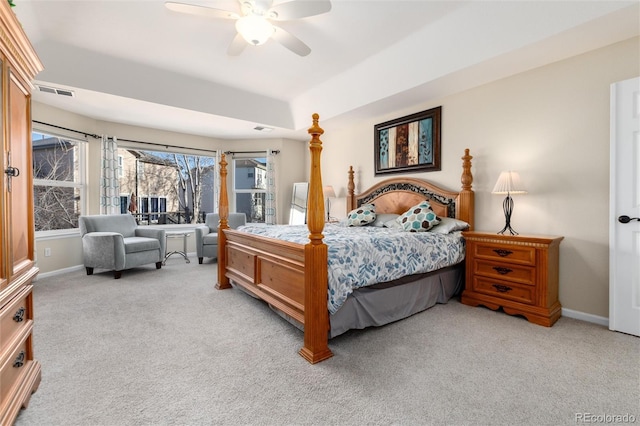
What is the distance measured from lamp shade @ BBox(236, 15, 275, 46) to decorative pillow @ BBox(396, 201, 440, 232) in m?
2.36

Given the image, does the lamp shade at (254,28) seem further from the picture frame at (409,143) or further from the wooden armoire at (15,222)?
the picture frame at (409,143)

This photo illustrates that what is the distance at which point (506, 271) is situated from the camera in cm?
276

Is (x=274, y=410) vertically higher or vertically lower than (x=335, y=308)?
lower

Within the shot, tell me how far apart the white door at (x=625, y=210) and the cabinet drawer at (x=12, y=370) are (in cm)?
389

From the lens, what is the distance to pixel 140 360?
1.95 metres

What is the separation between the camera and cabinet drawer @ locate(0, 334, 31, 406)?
4.02 feet

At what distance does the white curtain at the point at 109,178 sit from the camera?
4.87 metres

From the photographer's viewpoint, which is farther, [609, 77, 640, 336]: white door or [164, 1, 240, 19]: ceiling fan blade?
[609, 77, 640, 336]: white door

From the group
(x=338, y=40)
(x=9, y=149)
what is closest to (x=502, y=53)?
(x=338, y=40)

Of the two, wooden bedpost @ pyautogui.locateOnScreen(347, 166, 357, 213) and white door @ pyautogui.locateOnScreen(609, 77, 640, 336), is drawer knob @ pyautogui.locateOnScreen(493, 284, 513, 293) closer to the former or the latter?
white door @ pyautogui.locateOnScreen(609, 77, 640, 336)

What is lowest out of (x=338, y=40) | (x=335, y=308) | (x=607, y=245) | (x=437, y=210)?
(x=335, y=308)

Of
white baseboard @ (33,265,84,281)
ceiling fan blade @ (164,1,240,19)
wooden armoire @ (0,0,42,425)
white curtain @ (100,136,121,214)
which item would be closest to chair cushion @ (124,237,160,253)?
white curtain @ (100,136,121,214)

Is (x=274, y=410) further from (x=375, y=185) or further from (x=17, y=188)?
(x=375, y=185)

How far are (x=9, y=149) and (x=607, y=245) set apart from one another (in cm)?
409
